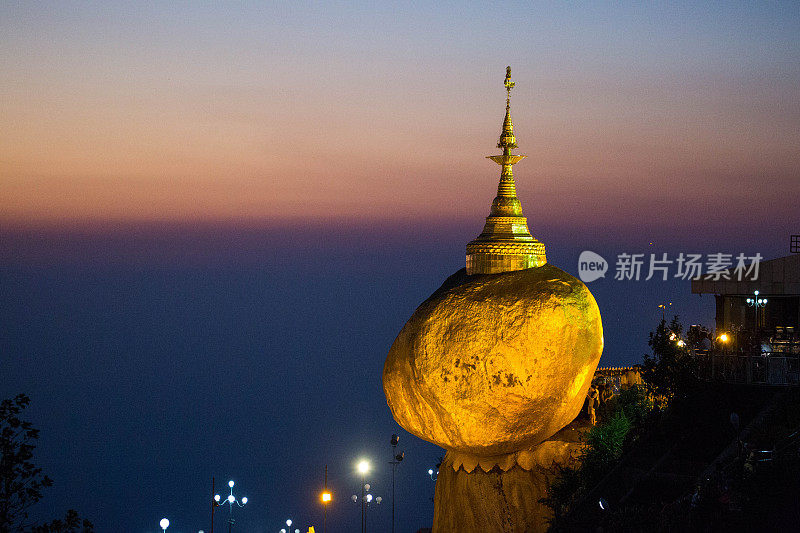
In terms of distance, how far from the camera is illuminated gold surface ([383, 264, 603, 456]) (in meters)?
19.1

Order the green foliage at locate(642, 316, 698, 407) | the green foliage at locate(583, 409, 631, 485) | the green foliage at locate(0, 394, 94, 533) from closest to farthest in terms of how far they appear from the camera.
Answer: the green foliage at locate(0, 394, 94, 533) → the green foliage at locate(583, 409, 631, 485) → the green foliage at locate(642, 316, 698, 407)

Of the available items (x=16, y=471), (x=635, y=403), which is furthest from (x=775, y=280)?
(x=16, y=471)

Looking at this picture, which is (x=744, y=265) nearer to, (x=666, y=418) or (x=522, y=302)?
(x=666, y=418)

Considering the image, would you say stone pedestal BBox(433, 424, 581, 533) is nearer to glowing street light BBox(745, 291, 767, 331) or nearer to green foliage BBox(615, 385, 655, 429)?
green foliage BBox(615, 385, 655, 429)

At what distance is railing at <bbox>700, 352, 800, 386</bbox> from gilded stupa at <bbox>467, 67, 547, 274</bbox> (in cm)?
504

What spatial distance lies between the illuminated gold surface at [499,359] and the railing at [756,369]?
3.38m

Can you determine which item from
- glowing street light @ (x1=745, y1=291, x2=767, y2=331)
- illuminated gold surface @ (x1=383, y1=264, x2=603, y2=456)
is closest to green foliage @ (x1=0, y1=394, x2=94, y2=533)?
illuminated gold surface @ (x1=383, y1=264, x2=603, y2=456)

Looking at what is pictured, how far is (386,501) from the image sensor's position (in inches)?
2037

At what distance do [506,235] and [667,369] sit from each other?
19.6 ft

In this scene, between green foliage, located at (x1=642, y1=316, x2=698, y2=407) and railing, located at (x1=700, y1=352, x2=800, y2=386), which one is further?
green foliage, located at (x1=642, y1=316, x2=698, y2=407)

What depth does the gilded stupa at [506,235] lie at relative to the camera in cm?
2061

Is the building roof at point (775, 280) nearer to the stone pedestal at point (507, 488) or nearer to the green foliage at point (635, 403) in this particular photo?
the green foliage at point (635, 403)

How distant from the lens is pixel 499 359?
62.5 feet

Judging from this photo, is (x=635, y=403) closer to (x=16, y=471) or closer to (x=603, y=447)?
(x=603, y=447)
